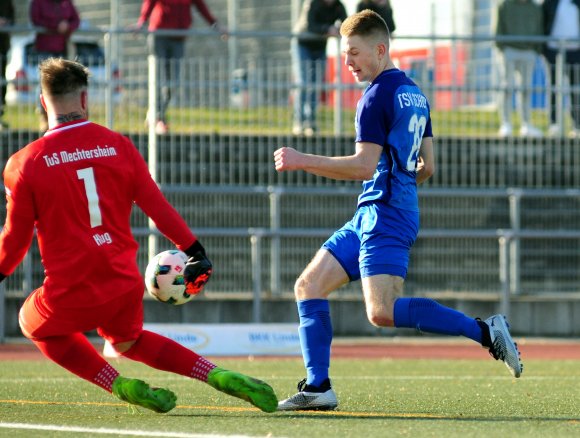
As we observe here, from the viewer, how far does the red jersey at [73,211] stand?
6.95m

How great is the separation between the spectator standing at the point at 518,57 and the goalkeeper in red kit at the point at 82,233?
11.5 meters

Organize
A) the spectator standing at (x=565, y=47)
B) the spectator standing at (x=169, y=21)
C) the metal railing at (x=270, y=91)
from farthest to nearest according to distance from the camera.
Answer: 1. the spectator standing at (x=169, y=21)
2. the spectator standing at (x=565, y=47)
3. the metal railing at (x=270, y=91)

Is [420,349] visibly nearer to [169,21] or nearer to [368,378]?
[368,378]

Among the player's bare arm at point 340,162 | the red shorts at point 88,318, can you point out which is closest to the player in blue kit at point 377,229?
the player's bare arm at point 340,162

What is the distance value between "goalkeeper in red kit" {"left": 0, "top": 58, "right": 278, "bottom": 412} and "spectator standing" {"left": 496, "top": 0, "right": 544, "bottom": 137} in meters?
11.5

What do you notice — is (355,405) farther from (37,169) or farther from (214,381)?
(37,169)

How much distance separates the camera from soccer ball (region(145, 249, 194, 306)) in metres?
7.52

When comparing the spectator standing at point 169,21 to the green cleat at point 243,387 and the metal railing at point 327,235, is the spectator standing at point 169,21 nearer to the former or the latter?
the metal railing at point 327,235

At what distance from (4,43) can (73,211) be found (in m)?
11.3

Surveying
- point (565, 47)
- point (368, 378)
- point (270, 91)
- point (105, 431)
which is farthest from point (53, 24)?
point (105, 431)

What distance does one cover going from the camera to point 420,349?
14883 mm

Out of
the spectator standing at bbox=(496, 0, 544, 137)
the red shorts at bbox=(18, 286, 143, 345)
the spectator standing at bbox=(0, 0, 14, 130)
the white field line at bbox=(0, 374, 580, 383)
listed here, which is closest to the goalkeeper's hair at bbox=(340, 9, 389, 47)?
the red shorts at bbox=(18, 286, 143, 345)

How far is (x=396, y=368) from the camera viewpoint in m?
12.1

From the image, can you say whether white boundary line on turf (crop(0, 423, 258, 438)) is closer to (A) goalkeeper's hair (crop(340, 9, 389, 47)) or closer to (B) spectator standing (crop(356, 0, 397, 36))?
(A) goalkeeper's hair (crop(340, 9, 389, 47))
